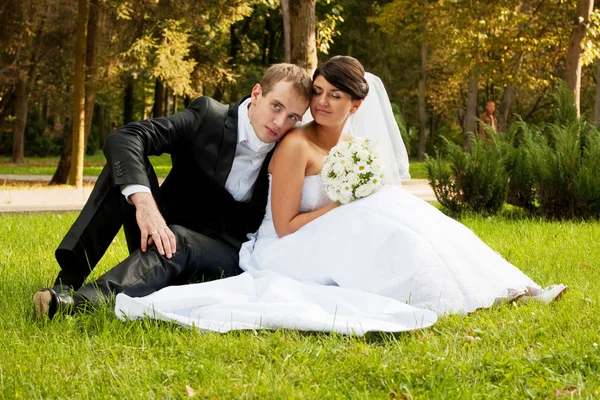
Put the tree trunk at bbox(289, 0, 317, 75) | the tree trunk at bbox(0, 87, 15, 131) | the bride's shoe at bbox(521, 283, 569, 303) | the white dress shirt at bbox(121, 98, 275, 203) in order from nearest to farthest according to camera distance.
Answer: the bride's shoe at bbox(521, 283, 569, 303), the white dress shirt at bbox(121, 98, 275, 203), the tree trunk at bbox(289, 0, 317, 75), the tree trunk at bbox(0, 87, 15, 131)

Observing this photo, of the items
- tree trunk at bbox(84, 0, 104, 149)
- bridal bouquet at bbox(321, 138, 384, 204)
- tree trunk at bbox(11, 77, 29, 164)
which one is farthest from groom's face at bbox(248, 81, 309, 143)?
tree trunk at bbox(11, 77, 29, 164)

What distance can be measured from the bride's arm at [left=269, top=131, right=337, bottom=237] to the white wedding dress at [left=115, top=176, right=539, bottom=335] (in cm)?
9

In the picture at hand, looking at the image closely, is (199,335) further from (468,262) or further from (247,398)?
(468,262)

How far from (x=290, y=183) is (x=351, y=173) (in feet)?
1.33

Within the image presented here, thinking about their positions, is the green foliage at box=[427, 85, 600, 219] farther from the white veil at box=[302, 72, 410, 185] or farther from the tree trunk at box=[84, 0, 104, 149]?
the tree trunk at box=[84, 0, 104, 149]

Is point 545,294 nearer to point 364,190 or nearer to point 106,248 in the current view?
point 364,190

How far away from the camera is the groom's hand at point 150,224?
424cm

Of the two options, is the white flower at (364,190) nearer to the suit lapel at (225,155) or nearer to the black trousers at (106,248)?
the suit lapel at (225,155)

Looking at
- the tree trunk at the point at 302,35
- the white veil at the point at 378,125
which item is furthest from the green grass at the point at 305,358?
the tree trunk at the point at 302,35

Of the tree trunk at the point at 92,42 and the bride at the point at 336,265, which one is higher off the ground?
the tree trunk at the point at 92,42

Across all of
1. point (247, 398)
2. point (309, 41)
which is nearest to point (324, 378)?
point (247, 398)

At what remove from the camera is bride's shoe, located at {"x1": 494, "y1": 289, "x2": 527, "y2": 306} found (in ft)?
14.6

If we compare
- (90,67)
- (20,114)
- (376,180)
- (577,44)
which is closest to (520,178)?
(577,44)

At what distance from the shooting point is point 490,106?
56.9ft
